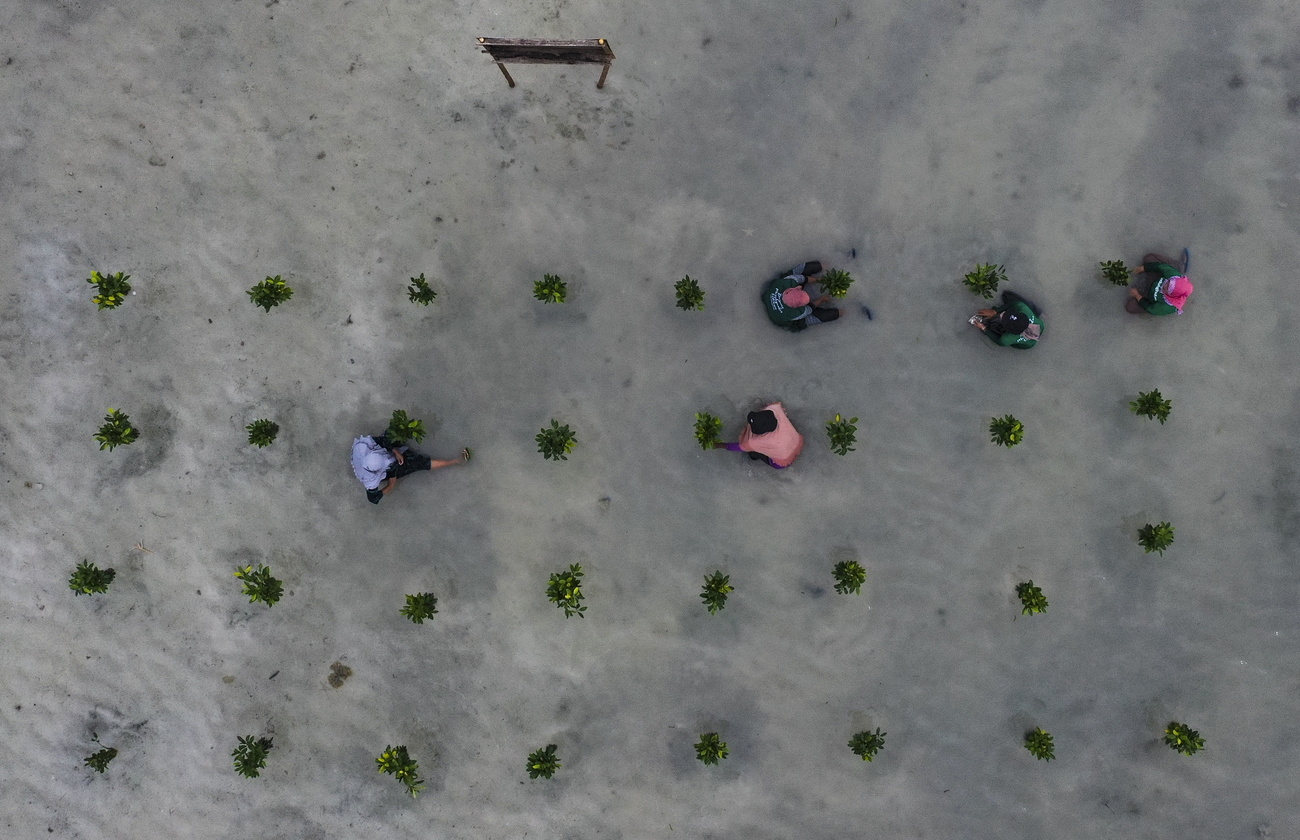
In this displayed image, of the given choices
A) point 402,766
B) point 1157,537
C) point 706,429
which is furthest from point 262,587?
point 1157,537

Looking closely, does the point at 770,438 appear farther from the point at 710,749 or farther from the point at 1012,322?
the point at 710,749

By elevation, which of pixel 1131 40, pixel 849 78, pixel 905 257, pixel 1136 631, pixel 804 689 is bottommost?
pixel 804 689

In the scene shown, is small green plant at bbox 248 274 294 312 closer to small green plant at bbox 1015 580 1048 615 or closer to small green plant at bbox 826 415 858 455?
small green plant at bbox 826 415 858 455

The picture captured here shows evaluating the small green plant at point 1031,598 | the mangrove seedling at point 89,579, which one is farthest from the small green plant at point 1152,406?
the mangrove seedling at point 89,579

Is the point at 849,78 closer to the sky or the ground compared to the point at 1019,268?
closer to the sky

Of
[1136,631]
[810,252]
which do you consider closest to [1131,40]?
[810,252]

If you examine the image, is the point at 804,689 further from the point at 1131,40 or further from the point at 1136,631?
the point at 1131,40

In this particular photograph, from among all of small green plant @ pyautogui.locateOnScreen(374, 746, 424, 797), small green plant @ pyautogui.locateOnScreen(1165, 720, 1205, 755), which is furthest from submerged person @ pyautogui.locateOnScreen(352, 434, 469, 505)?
small green plant @ pyautogui.locateOnScreen(1165, 720, 1205, 755)

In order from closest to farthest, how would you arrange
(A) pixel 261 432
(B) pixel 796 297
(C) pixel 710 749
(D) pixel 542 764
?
(B) pixel 796 297
(D) pixel 542 764
(C) pixel 710 749
(A) pixel 261 432
